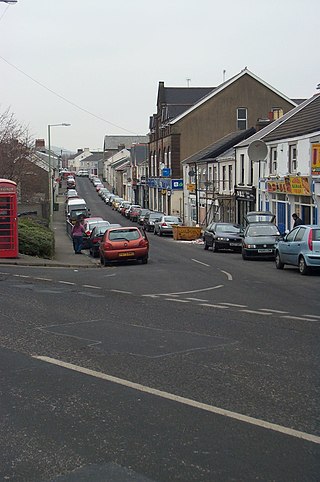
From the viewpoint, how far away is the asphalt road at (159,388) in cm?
526

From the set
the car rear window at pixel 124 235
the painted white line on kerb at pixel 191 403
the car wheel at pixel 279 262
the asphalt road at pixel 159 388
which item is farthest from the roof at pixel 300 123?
the painted white line on kerb at pixel 191 403

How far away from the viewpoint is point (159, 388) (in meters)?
7.32

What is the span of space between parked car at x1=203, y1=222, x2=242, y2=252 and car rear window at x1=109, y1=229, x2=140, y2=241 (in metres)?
8.78

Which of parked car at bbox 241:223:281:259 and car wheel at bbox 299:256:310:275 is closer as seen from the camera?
car wheel at bbox 299:256:310:275

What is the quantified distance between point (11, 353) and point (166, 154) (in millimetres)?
68331

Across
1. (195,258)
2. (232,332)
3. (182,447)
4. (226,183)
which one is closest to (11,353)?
(232,332)

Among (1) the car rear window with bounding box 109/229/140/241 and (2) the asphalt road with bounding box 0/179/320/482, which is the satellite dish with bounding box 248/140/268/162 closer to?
(1) the car rear window with bounding box 109/229/140/241

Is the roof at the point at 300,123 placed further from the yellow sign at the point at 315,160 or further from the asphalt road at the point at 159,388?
the asphalt road at the point at 159,388

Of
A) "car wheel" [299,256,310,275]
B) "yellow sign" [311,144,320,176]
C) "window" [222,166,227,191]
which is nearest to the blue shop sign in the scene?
"window" [222,166,227,191]

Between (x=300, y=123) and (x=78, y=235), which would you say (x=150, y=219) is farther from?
(x=78, y=235)

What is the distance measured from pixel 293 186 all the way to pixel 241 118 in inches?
1337

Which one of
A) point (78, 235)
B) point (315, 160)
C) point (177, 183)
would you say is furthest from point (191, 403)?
point (177, 183)

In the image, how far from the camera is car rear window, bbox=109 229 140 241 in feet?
82.4

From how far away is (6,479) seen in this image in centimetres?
497
